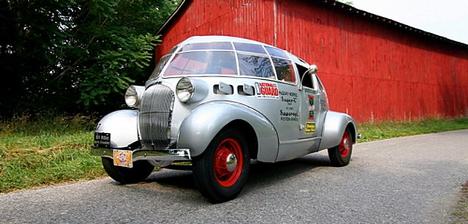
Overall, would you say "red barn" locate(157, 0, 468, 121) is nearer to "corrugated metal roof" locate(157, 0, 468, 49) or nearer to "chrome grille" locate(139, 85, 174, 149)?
"corrugated metal roof" locate(157, 0, 468, 49)

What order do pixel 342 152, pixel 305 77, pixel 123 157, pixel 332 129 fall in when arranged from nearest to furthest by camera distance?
1. pixel 123 157
2. pixel 305 77
3. pixel 332 129
4. pixel 342 152

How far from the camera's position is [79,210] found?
13.5 ft

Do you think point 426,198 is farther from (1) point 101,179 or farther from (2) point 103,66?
(2) point 103,66

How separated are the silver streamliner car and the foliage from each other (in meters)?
9.87

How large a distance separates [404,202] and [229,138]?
6.64ft

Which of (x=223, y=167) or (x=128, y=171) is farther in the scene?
(x=128, y=171)

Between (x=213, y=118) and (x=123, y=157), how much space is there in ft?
3.79

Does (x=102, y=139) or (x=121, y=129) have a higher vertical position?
(x=121, y=129)

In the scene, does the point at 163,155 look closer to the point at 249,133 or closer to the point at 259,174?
the point at 249,133

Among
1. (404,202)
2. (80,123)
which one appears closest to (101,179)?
(404,202)

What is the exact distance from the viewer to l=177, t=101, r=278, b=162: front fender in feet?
13.5

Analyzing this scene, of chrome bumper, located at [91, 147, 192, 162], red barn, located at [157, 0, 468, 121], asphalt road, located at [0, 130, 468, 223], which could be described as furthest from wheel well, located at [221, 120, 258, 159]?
red barn, located at [157, 0, 468, 121]

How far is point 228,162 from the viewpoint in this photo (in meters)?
4.47

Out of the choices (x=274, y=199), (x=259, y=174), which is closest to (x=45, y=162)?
(x=259, y=174)
